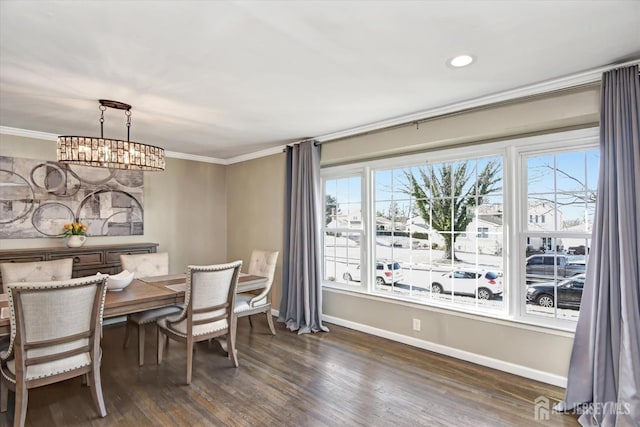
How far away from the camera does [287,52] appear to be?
214 cm

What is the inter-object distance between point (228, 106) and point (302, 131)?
3.64ft

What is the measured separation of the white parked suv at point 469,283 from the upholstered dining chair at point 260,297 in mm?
1890

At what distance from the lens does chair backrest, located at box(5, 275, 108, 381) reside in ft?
6.67

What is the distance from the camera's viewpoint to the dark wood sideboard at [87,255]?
3.67m

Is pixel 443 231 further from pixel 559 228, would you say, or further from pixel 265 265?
pixel 265 265

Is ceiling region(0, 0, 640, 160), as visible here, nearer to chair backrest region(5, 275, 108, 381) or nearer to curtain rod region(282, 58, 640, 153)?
curtain rod region(282, 58, 640, 153)

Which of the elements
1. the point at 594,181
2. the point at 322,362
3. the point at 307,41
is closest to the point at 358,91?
the point at 307,41

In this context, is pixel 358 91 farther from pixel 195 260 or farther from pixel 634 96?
pixel 195 260

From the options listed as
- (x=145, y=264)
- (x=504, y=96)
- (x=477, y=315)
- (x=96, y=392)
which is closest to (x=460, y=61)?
(x=504, y=96)

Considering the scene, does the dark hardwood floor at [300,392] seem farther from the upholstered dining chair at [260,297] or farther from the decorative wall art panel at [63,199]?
the decorative wall art panel at [63,199]

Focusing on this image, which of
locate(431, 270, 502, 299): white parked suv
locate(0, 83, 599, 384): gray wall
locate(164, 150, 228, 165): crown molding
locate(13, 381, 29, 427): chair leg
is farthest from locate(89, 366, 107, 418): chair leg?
locate(164, 150, 228, 165): crown molding

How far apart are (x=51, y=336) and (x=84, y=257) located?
2.19 meters

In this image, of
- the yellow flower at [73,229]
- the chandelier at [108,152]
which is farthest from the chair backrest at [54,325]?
the yellow flower at [73,229]

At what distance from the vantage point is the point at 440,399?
257 cm
